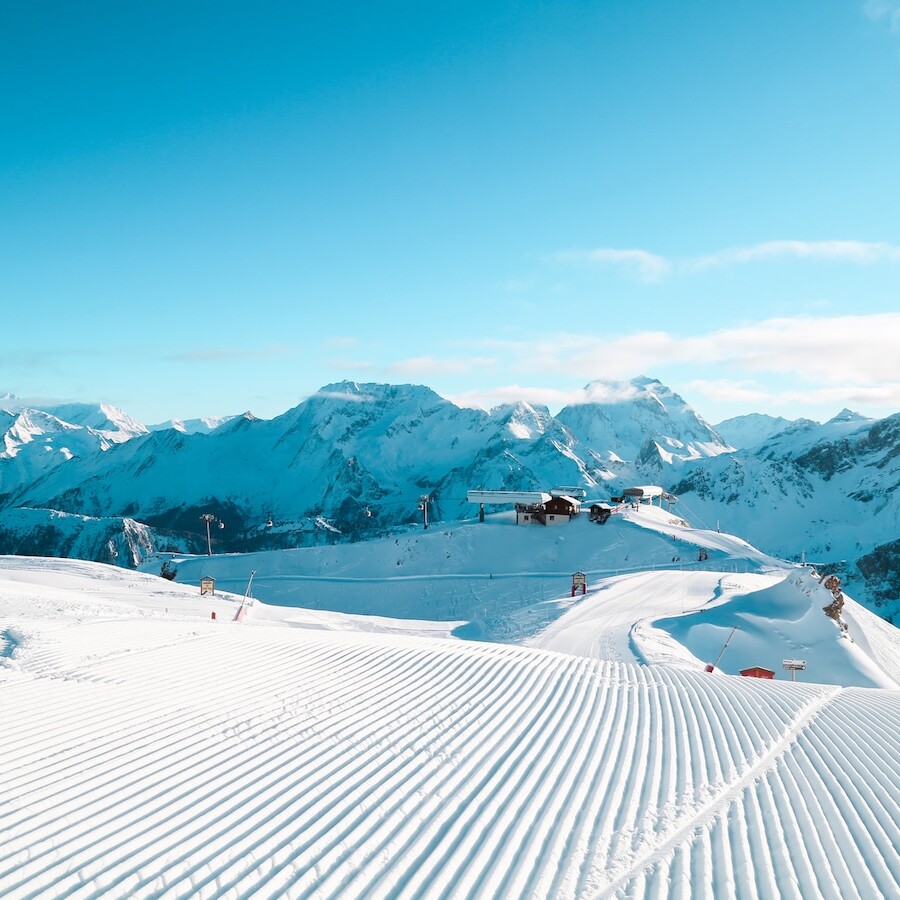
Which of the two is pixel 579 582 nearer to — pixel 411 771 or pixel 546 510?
pixel 546 510

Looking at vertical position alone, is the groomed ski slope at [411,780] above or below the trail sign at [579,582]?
above

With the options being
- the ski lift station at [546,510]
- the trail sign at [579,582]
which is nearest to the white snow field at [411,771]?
the trail sign at [579,582]

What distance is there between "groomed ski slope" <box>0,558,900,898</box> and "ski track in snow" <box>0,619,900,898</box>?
1.4 inches

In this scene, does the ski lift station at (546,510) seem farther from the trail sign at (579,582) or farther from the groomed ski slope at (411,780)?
the groomed ski slope at (411,780)

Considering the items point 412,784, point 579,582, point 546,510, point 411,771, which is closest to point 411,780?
point 412,784

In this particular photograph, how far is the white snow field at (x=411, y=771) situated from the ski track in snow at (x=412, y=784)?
0.04 m

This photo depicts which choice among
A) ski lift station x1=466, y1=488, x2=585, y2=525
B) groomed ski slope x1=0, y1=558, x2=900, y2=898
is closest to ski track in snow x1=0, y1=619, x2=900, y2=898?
groomed ski slope x1=0, y1=558, x2=900, y2=898

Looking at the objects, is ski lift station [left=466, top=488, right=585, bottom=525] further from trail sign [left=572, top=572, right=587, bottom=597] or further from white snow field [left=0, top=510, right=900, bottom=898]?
white snow field [left=0, top=510, right=900, bottom=898]

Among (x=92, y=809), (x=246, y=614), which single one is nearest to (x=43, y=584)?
(x=246, y=614)

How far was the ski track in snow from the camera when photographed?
772 centimetres

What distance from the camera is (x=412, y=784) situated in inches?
387

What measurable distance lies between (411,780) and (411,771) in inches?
12.0

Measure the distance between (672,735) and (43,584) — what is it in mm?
30898

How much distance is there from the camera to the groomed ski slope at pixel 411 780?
773 cm
